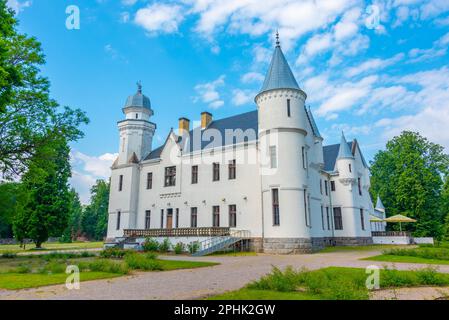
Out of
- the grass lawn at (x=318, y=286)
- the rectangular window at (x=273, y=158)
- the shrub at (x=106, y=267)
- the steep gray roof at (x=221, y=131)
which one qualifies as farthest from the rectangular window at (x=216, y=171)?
the grass lawn at (x=318, y=286)

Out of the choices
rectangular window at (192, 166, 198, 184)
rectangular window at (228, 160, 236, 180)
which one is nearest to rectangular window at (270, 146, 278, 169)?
rectangular window at (228, 160, 236, 180)

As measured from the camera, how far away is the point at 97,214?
2677 inches

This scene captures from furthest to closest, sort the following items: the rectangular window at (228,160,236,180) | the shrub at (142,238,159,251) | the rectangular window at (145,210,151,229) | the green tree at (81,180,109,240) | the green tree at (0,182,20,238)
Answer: the green tree at (81,180,109,240)
the rectangular window at (145,210,151,229)
the rectangular window at (228,160,236,180)
the green tree at (0,182,20,238)
the shrub at (142,238,159,251)

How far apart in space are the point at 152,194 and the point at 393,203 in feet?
114

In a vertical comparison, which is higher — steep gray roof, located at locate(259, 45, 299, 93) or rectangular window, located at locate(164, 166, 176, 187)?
steep gray roof, located at locate(259, 45, 299, 93)

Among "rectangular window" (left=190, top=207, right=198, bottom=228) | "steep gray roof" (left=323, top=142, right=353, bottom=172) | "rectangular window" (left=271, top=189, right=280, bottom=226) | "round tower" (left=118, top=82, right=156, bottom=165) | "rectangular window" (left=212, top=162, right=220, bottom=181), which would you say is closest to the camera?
"rectangular window" (left=271, top=189, right=280, bottom=226)

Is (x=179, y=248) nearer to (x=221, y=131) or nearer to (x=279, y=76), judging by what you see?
(x=221, y=131)

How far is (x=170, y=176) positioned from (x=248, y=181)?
894 centimetres

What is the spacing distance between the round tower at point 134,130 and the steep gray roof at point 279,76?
1476 cm

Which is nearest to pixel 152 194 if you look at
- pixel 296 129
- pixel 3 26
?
pixel 296 129

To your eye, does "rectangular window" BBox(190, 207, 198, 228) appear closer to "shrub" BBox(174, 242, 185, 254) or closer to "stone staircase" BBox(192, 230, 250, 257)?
"shrub" BBox(174, 242, 185, 254)

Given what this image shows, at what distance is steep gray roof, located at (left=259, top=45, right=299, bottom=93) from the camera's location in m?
24.5

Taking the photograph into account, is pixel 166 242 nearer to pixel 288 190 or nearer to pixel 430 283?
pixel 288 190

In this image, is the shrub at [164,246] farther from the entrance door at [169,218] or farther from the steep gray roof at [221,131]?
the steep gray roof at [221,131]
